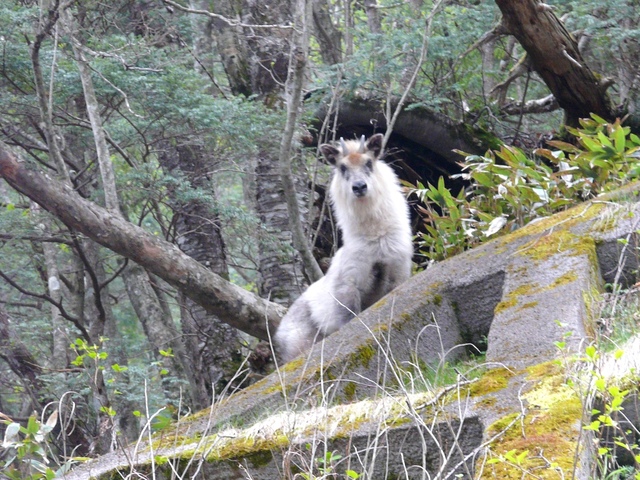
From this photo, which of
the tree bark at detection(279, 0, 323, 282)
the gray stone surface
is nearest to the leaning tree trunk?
the tree bark at detection(279, 0, 323, 282)

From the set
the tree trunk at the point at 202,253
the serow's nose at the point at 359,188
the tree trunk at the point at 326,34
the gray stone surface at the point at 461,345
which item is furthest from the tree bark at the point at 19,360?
the tree trunk at the point at 326,34

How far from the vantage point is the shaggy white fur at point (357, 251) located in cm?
679

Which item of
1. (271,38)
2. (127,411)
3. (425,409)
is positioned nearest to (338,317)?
(425,409)

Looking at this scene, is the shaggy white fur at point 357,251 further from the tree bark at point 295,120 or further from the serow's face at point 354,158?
the tree bark at point 295,120

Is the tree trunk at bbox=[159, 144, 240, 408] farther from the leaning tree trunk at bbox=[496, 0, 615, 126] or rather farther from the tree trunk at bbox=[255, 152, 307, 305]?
the leaning tree trunk at bbox=[496, 0, 615, 126]

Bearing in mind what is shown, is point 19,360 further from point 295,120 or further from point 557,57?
point 557,57

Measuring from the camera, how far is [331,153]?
24.2 feet

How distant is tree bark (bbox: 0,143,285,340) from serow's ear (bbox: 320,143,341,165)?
56.9 inches

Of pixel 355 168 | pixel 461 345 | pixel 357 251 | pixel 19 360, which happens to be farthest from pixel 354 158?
pixel 19 360

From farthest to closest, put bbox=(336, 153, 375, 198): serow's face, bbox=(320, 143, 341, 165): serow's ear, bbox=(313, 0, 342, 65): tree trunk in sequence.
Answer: bbox=(313, 0, 342, 65): tree trunk → bbox=(320, 143, 341, 165): serow's ear → bbox=(336, 153, 375, 198): serow's face

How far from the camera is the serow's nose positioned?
23.1ft

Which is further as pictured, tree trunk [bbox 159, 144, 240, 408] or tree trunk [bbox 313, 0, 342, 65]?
tree trunk [bbox 313, 0, 342, 65]

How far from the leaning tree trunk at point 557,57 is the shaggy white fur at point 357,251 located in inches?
75.4

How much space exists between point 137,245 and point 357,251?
1.87 metres
